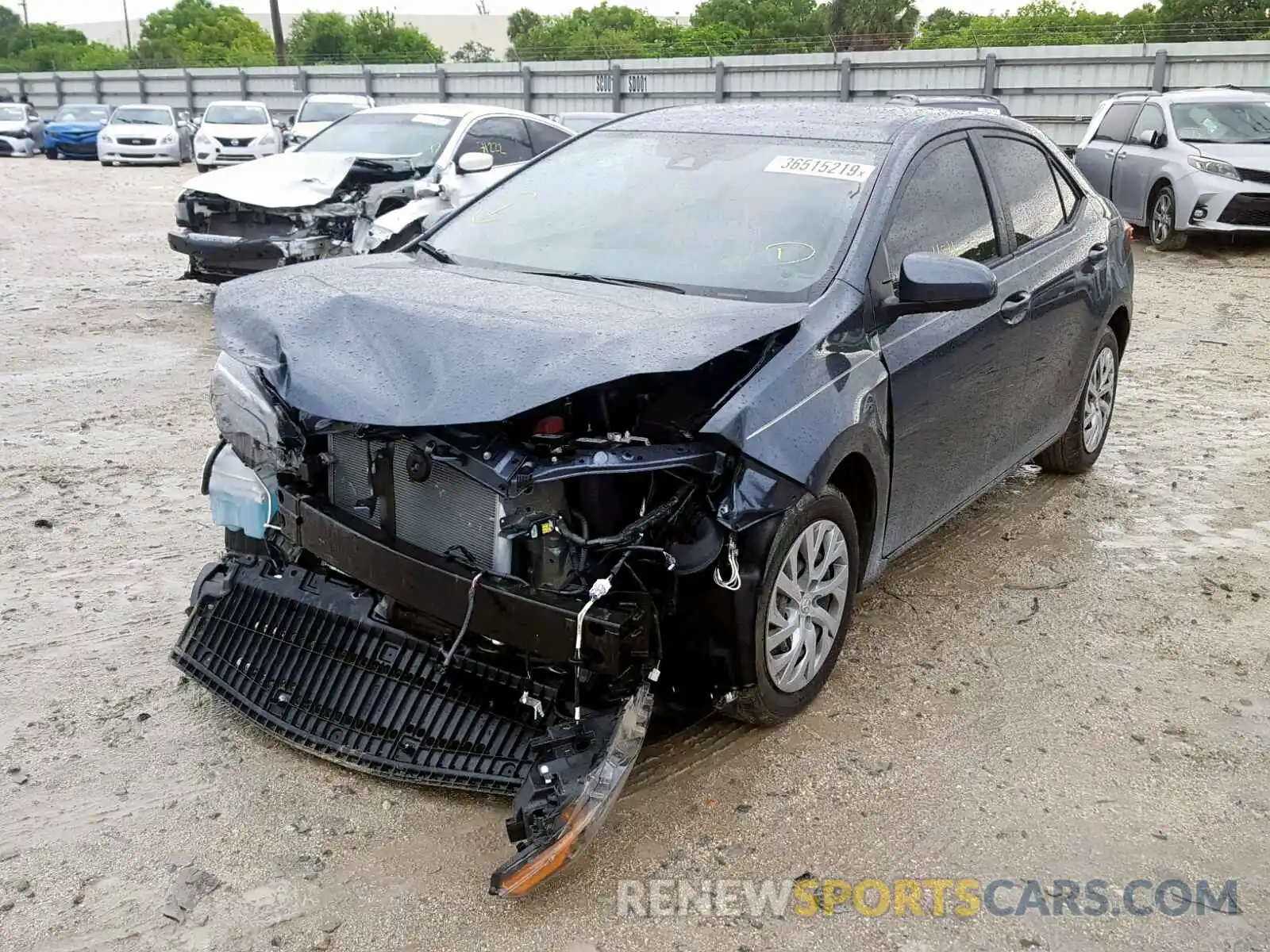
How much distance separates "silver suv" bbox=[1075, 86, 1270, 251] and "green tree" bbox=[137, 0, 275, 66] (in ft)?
142

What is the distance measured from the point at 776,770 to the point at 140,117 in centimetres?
2782

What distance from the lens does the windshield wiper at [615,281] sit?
377cm

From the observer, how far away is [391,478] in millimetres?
3275

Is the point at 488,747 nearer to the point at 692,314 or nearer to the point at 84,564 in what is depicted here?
the point at 692,314

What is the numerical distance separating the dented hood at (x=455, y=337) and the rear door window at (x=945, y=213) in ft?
2.15

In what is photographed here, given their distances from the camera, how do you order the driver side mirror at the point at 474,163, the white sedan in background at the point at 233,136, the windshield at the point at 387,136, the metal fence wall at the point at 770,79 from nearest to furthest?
the driver side mirror at the point at 474,163
the windshield at the point at 387,136
the metal fence wall at the point at 770,79
the white sedan in background at the point at 233,136

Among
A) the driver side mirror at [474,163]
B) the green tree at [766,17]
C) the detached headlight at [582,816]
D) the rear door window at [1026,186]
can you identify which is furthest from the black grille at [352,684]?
the green tree at [766,17]

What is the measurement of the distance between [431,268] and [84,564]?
1898mm

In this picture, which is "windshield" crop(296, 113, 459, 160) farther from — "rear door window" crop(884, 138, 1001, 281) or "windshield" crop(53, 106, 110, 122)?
"windshield" crop(53, 106, 110, 122)

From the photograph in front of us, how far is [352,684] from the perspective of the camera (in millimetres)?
3369

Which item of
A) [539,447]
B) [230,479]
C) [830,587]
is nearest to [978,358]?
[830,587]

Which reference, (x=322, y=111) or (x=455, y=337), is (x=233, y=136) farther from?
(x=455, y=337)

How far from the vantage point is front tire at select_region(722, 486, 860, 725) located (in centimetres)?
330

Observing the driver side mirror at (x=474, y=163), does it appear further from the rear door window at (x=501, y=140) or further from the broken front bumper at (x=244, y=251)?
the broken front bumper at (x=244, y=251)
